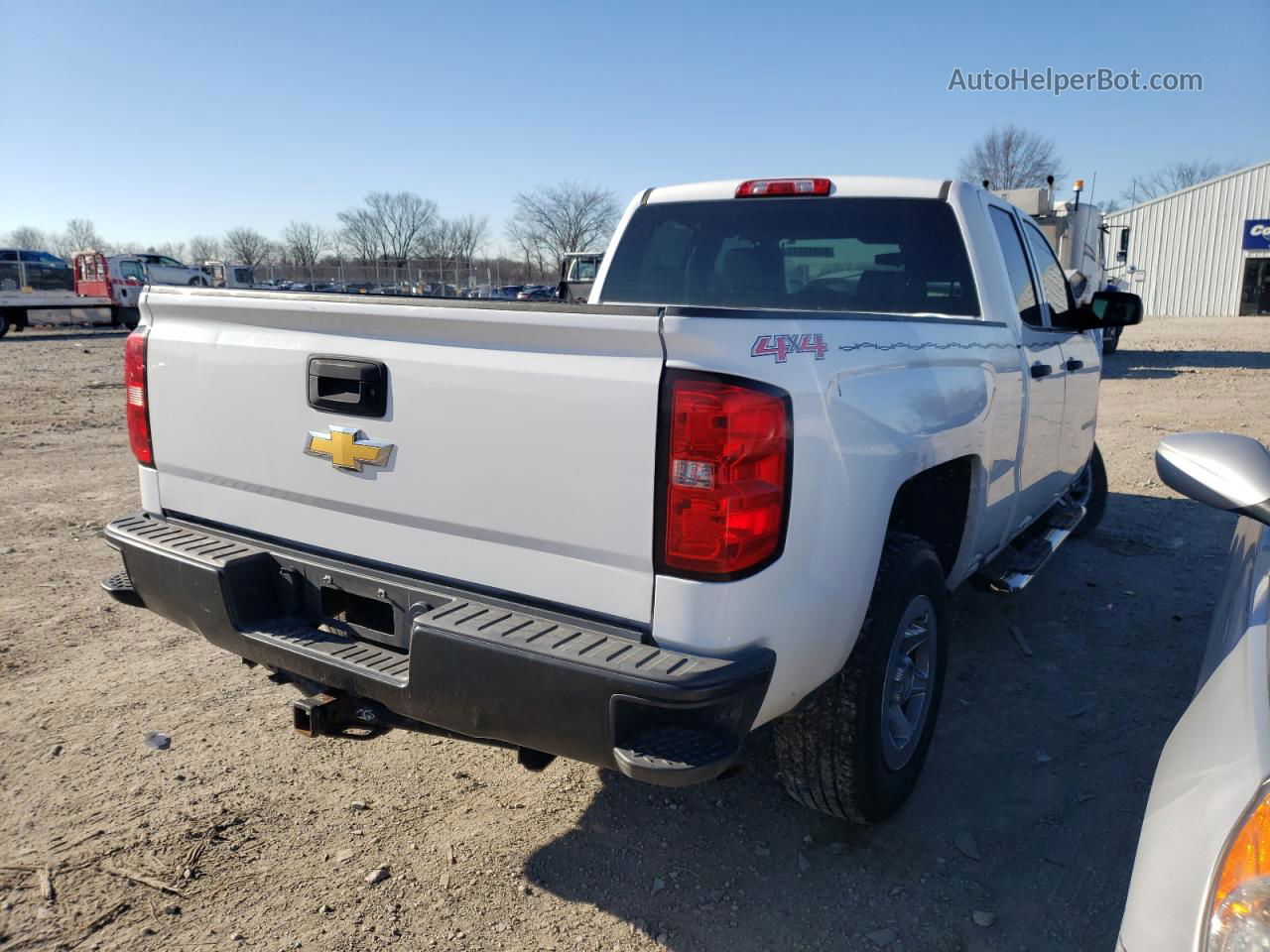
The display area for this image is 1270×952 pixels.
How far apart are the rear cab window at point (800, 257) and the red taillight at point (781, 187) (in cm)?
4

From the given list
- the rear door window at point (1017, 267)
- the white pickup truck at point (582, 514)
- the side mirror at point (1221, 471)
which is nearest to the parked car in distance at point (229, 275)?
the rear door window at point (1017, 267)

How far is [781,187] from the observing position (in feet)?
13.6

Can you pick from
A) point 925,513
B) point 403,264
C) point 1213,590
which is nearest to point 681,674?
point 925,513

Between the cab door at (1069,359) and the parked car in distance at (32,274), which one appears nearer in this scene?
the cab door at (1069,359)

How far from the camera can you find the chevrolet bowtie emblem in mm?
2516

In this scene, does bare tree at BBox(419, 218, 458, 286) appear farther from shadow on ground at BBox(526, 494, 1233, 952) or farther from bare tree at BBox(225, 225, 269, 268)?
shadow on ground at BBox(526, 494, 1233, 952)

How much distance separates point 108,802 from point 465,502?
70.6 inches

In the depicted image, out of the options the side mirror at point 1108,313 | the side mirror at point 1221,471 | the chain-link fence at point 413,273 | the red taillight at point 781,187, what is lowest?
the side mirror at point 1221,471

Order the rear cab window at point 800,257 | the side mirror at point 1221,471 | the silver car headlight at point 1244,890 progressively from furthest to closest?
the rear cab window at point 800,257 < the side mirror at point 1221,471 < the silver car headlight at point 1244,890

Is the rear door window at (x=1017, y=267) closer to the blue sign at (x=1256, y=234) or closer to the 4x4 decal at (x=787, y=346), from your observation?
the 4x4 decal at (x=787, y=346)

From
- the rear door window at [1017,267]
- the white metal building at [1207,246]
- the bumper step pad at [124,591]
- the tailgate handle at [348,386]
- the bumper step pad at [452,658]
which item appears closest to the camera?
the bumper step pad at [452,658]

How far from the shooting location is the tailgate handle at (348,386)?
248cm

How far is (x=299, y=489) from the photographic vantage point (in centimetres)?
272

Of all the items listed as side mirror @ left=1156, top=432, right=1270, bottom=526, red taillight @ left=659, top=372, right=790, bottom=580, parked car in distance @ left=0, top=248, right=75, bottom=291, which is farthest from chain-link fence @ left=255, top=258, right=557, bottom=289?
side mirror @ left=1156, top=432, right=1270, bottom=526
